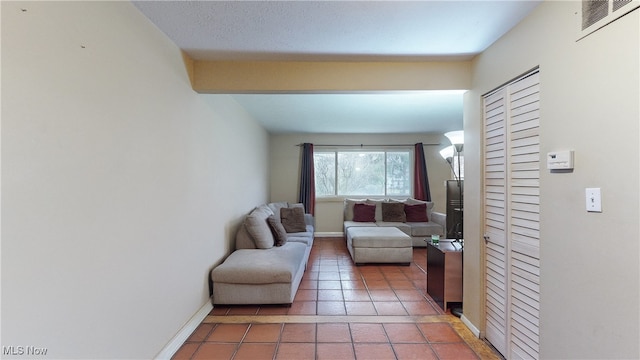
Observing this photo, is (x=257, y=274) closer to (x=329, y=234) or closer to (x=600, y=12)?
(x=600, y=12)

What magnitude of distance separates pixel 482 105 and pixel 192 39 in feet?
7.41

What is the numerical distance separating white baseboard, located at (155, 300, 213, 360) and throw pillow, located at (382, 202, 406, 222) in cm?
384

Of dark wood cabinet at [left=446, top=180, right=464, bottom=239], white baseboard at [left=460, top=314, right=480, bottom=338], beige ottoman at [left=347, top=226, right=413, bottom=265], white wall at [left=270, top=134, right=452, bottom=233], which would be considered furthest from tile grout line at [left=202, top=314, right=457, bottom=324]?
white wall at [left=270, top=134, right=452, bottom=233]

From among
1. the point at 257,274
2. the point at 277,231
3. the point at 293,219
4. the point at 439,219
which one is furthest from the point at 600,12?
the point at 439,219

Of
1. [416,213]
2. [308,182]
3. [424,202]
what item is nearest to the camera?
[416,213]

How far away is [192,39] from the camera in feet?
6.54

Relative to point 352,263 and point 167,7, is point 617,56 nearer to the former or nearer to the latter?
point 167,7

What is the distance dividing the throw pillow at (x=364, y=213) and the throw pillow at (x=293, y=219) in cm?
126

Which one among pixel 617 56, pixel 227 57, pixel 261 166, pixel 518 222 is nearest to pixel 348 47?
pixel 227 57

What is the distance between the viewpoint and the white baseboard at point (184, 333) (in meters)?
1.92

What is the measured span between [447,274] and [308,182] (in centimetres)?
388

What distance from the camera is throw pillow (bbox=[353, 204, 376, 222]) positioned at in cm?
556

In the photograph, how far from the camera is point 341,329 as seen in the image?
91.7 inches

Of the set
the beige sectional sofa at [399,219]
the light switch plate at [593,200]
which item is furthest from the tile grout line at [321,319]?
the beige sectional sofa at [399,219]
